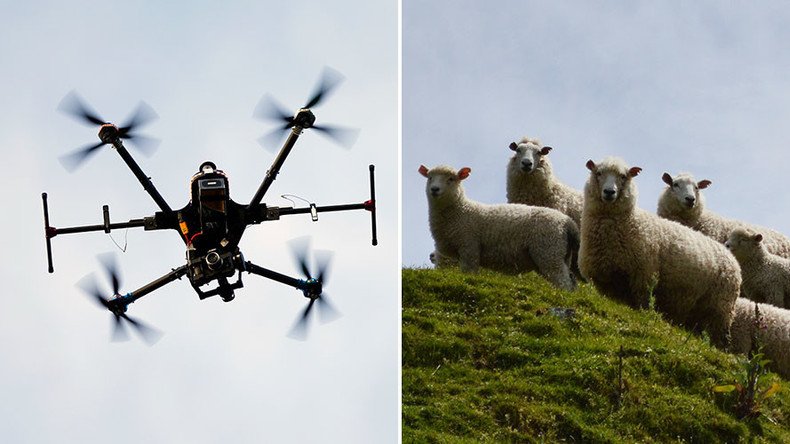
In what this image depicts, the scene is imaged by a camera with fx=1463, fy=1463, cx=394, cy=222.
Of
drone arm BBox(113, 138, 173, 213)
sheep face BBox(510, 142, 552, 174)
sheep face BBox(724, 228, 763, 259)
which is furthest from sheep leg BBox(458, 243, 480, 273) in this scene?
drone arm BBox(113, 138, 173, 213)

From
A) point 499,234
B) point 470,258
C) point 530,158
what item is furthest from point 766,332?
point 530,158

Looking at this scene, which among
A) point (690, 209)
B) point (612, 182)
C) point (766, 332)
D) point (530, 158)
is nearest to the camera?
point (766, 332)

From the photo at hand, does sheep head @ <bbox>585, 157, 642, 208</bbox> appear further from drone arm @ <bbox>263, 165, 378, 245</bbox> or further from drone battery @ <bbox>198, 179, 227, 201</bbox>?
drone battery @ <bbox>198, 179, 227, 201</bbox>

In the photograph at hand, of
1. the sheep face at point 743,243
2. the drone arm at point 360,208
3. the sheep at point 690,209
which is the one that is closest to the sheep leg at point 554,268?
the sheep at point 690,209

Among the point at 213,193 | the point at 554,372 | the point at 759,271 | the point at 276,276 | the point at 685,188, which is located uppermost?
the point at 213,193

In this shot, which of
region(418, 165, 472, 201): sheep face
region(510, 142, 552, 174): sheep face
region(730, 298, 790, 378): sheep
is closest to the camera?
region(730, 298, 790, 378): sheep

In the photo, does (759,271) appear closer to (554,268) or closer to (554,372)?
(554,268)
